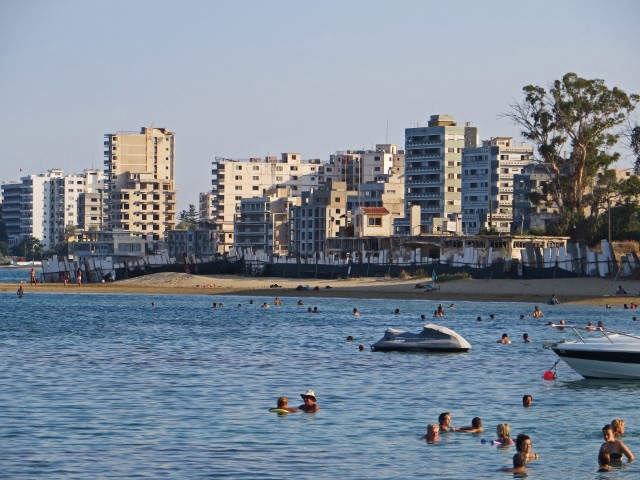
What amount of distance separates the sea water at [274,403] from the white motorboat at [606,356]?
68 centimetres

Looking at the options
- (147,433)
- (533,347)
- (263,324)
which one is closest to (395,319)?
(263,324)

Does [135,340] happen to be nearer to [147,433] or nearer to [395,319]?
[395,319]

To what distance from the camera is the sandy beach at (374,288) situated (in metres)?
132

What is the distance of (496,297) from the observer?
13500 cm

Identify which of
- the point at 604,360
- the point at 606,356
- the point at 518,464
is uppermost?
the point at 606,356

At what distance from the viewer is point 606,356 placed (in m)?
50.8

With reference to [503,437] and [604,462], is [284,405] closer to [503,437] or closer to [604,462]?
[503,437]

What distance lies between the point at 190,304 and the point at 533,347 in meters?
66.8

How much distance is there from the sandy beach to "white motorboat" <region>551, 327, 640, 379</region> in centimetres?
7088

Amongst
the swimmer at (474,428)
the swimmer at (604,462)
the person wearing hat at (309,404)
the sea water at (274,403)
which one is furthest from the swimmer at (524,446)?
the person wearing hat at (309,404)

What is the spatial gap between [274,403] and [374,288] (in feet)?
346

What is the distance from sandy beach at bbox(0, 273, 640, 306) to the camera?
132m

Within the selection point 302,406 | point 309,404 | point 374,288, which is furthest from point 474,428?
point 374,288

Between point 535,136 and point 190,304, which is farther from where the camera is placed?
point 535,136
